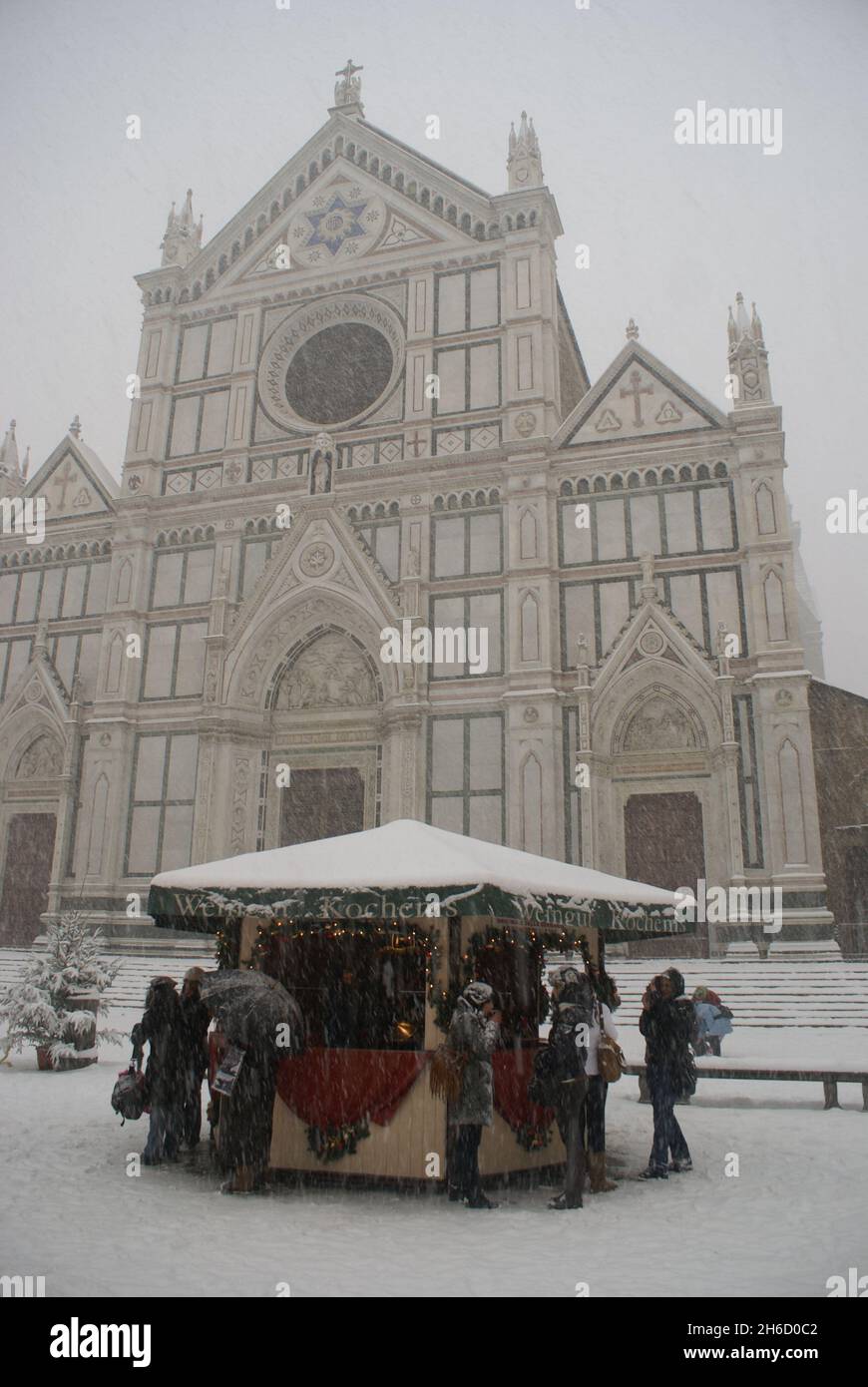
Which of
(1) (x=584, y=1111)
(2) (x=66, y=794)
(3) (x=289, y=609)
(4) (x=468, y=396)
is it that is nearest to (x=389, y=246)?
(4) (x=468, y=396)

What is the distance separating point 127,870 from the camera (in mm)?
25125

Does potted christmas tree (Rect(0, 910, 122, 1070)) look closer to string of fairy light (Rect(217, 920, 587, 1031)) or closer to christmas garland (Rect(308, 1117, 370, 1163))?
string of fairy light (Rect(217, 920, 587, 1031))

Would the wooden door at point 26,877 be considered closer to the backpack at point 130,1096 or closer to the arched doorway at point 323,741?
the arched doorway at point 323,741

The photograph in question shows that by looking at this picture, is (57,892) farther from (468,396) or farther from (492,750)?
(468,396)

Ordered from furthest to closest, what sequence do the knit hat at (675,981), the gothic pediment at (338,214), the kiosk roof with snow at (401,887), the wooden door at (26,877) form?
the gothic pediment at (338,214), the wooden door at (26,877), the knit hat at (675,981), the kiosk roof with snow at (401,887)

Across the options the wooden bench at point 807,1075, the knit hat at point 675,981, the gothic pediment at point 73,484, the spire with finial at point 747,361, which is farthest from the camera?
the gothic pediment at point 73,484

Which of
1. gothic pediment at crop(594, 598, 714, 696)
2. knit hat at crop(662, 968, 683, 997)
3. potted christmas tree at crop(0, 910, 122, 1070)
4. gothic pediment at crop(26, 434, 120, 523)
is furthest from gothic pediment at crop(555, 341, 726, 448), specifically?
knit hat at crop(662, 968, 683, 997)

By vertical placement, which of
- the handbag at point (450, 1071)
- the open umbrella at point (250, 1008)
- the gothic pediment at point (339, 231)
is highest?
the gothic pediment at point (339, 231)

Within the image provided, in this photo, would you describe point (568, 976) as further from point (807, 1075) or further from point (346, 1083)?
point (807, 1075)

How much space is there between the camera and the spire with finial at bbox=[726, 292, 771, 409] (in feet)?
77.5

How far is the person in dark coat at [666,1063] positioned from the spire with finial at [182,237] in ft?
92.7

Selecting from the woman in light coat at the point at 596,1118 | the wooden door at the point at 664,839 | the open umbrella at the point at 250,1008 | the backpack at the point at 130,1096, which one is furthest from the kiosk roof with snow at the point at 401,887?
the wooden door at the point at 664,839

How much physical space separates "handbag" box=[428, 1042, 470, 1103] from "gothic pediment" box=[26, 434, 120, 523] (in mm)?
24130

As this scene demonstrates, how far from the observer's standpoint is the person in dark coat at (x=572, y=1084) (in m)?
7.33
